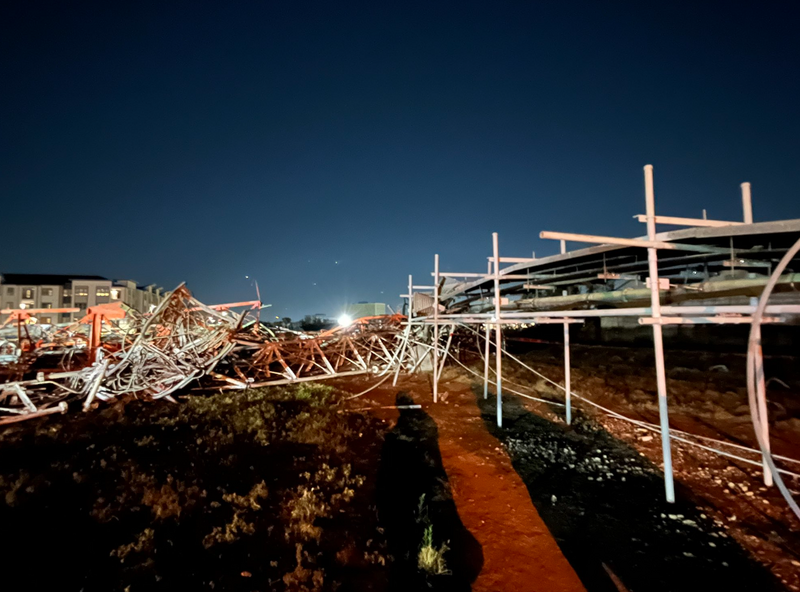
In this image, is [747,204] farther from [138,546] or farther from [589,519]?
[138,546]

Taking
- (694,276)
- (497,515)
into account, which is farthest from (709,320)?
(694,276)

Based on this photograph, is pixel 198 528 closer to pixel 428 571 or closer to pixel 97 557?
pixel 97 557

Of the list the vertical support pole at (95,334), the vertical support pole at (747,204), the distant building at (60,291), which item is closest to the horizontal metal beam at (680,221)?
the vertical support pole at (747,204)

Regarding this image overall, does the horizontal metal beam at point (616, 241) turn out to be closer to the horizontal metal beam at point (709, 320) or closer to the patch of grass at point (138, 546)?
the horizontal metal beam at point (709, 320)

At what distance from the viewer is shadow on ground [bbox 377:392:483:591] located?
3873mm

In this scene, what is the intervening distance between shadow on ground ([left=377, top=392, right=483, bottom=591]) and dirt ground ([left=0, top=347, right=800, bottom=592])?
0.09 ft

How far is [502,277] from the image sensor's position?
8.12m

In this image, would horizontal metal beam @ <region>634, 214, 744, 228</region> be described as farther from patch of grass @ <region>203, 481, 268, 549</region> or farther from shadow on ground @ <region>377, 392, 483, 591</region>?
patch of grass @ <region>203, 481, 268, 549</region>

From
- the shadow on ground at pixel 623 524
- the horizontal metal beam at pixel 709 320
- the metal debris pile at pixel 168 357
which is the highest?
the horizontal metal beam at pixel 709 320

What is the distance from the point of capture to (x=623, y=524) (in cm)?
464

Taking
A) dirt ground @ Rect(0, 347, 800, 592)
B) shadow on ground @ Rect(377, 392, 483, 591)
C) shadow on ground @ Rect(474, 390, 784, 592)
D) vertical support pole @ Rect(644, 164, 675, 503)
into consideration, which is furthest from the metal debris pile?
vertical support pole @ Rect(644, 164, 675, 503)

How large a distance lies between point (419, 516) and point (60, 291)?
6673 cm

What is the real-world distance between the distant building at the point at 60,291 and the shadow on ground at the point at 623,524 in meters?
58.0

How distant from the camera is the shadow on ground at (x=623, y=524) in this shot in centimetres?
372
